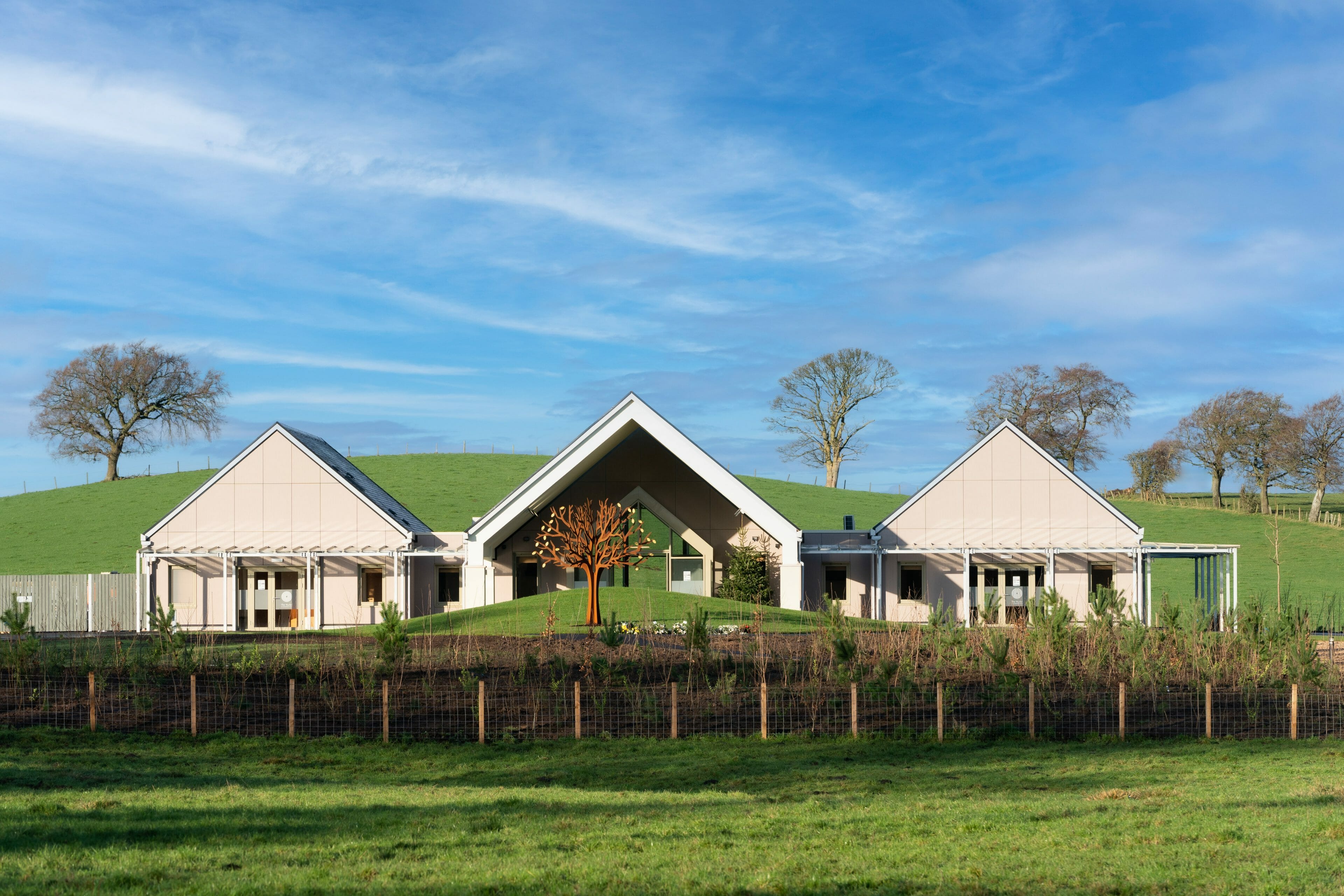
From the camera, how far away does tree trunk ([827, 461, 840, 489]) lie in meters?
69.6

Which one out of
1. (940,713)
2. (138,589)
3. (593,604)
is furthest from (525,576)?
(940,713)

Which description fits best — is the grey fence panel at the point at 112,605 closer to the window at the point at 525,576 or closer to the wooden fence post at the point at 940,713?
the window at the point at 525,576

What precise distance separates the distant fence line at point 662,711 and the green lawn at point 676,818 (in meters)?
0.55

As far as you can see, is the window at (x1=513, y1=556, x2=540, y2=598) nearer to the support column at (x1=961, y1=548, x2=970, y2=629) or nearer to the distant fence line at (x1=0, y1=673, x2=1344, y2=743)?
the support column at (x1=961, y1=548, x2=970, y2=629)

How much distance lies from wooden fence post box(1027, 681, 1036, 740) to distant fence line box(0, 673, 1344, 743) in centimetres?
4

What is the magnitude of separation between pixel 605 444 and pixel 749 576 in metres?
5.93

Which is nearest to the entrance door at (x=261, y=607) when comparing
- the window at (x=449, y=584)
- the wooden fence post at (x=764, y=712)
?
the window at (x=449, y=584)

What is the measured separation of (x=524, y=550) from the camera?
120 feet

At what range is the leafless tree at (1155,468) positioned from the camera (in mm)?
78438

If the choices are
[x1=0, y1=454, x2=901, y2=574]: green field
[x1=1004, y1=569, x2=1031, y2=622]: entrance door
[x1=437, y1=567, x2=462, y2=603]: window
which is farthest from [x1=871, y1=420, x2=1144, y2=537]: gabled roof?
[x1=0, y1=454, x2=901, y2=574]: green field

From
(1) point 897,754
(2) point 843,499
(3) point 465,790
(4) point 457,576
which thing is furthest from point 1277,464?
(3) point 465,790

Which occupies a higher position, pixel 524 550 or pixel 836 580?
pixel 524 550

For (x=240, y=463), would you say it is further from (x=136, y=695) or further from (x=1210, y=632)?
(x=1210, y=632)

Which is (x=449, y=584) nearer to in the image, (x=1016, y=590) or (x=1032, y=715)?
(x=1016, y=590)
